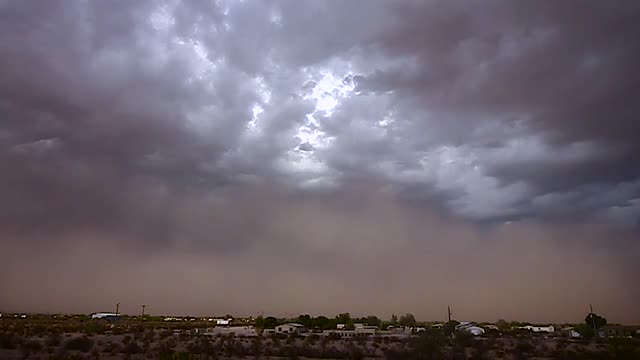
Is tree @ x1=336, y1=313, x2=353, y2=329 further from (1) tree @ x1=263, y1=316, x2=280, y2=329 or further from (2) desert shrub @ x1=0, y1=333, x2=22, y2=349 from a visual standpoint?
(2) desert shrub @ x1=0, y1=333, x2=22, y2=349

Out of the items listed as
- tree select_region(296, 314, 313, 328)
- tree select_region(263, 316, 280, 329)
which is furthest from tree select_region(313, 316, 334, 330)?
tree select_region(263, 316, 280, 329)

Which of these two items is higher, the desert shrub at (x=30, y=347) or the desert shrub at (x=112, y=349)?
the desert shrub at (x=30, y=347)

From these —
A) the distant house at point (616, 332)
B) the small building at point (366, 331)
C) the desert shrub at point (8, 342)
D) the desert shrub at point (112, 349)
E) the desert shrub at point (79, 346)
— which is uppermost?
the desert shrub at point (8, 342)

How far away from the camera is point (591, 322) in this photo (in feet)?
443

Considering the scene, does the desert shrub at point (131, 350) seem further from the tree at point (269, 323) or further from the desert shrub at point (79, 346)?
the tree at point (269, 323)

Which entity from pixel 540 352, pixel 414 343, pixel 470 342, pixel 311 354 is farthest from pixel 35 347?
pixel 540 352

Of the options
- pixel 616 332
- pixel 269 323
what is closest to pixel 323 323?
pixel 269 323

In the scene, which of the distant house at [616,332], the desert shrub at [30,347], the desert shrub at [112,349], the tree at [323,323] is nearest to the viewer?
the desert shrub at [30,347]

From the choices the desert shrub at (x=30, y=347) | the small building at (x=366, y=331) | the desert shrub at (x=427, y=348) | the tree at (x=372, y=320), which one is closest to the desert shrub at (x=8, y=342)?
the desert shrub at (x=30, y=347)

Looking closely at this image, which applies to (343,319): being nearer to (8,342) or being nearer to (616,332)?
(616,332)

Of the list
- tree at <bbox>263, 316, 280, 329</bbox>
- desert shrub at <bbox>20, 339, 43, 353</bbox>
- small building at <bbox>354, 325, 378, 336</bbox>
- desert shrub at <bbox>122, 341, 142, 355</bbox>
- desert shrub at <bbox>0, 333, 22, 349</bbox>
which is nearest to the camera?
desert shrub at <bbox>20, 339, 43, 353</bbox>

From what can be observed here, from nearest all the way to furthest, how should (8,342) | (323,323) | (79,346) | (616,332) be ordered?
(8,342) → (79,346) → (616,332) → (323,323)

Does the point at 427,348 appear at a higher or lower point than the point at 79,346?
lower

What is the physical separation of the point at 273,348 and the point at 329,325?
8158 cm
